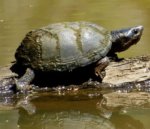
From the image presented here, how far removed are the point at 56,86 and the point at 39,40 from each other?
711mm

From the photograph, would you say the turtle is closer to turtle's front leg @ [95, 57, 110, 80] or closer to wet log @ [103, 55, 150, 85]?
turtle's front leg @ [95, 57, 110, 80]

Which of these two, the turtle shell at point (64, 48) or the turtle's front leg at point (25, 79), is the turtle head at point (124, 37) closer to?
the turtle shell at point (64, 48)

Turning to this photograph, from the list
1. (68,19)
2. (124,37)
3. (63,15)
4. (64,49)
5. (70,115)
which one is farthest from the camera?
(63,15)

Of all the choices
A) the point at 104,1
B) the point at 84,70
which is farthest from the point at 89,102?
the point at 104,1

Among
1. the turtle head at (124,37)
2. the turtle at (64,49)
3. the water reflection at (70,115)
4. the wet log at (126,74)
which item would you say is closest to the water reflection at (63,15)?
the turtle head at (124,37)

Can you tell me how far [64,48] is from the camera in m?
7.60

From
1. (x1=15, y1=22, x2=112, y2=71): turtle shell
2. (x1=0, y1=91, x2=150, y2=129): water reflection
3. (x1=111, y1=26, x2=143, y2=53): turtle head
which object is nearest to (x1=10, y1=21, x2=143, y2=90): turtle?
(x1=15, y1=22, x2=112, y2=71): turtle shell

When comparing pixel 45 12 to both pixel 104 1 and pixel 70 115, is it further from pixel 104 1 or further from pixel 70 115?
pixel 70 115

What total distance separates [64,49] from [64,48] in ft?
0.04

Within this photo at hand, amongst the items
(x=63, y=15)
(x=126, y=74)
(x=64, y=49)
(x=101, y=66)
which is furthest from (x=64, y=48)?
(x=63, y=15)

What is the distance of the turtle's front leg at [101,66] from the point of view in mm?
7730

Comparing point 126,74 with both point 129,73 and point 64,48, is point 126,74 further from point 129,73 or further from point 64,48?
point 64,48

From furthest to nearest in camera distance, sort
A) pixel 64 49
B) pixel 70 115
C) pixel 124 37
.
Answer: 1. pixel 124 37
2. pixel 64 49
3. pixel 70 115

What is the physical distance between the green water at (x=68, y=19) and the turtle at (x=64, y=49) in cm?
44
